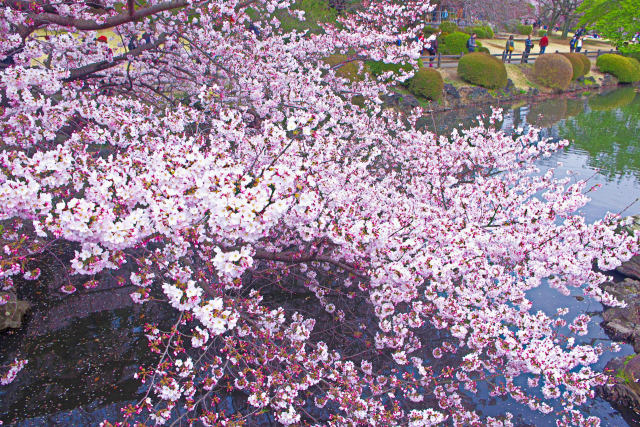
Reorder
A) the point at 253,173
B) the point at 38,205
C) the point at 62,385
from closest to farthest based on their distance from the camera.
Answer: the point at 38,205
the point at 253,173
the point at 62,385

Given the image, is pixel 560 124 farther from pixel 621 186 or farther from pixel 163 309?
pixel 163 309

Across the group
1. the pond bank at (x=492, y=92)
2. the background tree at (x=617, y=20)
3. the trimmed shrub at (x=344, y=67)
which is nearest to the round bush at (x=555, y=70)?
the pond bank at (x=492, y=92)

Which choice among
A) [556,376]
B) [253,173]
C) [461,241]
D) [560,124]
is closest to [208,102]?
[253,173]

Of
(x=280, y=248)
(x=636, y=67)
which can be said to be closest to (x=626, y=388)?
(x=280, y=248)

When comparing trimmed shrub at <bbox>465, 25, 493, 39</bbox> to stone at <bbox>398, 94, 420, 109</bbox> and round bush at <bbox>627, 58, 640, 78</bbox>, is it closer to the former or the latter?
round bush at <bbox>627, 58, 640, 78</bbox>

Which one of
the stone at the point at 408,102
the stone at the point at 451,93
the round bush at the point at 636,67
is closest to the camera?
the stone at the point at 408,102

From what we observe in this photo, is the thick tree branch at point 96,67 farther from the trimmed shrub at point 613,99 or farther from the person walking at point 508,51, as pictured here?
the person walking at point 508,51

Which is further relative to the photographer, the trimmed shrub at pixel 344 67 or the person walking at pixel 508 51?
the person walking at pixel 508 51
